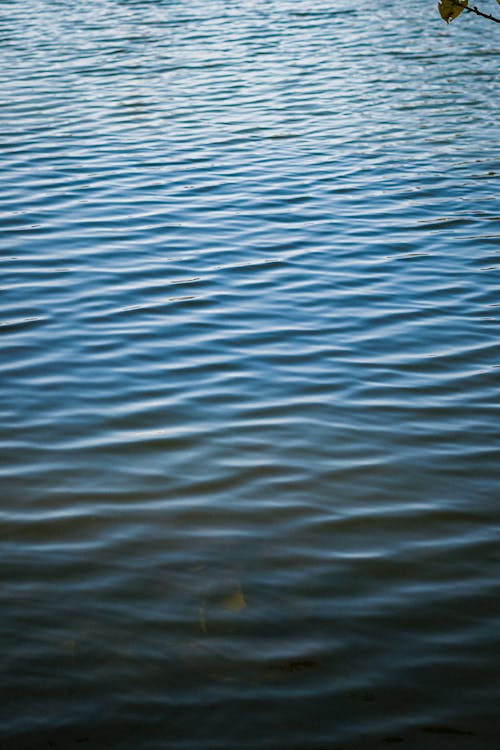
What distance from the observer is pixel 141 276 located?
6375 mm

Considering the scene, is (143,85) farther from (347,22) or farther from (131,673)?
(131,673)

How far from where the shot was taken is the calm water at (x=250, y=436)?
2.81 m

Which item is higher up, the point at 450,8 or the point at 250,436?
the point at 450,8

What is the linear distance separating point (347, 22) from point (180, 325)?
483 inches

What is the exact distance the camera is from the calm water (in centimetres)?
281

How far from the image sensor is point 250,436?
4.35 m

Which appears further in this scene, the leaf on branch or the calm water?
the calm water

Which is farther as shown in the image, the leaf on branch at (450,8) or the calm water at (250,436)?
the calm water at (250,436)

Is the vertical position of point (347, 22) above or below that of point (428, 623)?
above

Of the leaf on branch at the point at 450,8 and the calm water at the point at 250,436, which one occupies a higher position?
the leaf on branch at the point at 450,8

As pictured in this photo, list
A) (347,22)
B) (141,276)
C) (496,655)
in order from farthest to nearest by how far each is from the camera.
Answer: (347,22), (141,276), (496,655)

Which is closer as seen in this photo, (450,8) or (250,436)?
(450,8)

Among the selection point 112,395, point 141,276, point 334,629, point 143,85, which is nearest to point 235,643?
point 334,629

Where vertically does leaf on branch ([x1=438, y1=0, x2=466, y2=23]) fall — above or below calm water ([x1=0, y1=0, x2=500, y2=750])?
above
